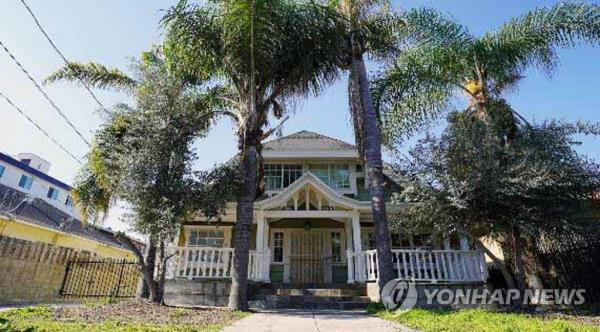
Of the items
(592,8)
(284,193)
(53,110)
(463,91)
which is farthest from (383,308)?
(53,110)

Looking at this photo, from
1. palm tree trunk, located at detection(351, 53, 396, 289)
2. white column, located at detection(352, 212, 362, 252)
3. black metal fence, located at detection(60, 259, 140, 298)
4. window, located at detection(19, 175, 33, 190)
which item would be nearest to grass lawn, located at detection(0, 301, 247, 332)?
palm tree trunk, located at detection(351, 53, 396, 289)

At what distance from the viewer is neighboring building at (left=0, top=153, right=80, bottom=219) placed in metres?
23.3

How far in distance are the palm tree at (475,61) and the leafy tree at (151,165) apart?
628 centimetres

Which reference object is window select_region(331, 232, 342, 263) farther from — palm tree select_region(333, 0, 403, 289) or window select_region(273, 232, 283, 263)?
palm tree select_region(333, 0, 403, 289)

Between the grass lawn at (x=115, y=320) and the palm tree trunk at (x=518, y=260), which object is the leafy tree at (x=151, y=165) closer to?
the grass lawn at (x=115, y=320)

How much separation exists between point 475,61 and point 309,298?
822 cm

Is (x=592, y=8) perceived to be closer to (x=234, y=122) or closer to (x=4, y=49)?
(x=234, y=122)

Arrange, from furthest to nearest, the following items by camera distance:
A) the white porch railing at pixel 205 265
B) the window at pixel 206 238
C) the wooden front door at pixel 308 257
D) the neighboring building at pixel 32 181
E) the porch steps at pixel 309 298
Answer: the neighboring building at pixel 32 181 → the window at pixel 206 238 → the wooden front door at pixel 308 257 → the white porch railing at pixel 205 265 → the porch steps at pixel 309 298

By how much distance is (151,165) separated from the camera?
28.2 ft

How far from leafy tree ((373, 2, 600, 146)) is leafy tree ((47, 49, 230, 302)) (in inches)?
248

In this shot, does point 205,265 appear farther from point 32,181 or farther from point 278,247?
point 32,181

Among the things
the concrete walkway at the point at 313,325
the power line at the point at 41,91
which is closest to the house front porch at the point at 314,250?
the concrete walkway at the point at 313,325

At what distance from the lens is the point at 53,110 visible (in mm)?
11867

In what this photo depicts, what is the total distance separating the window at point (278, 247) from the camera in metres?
13.7
